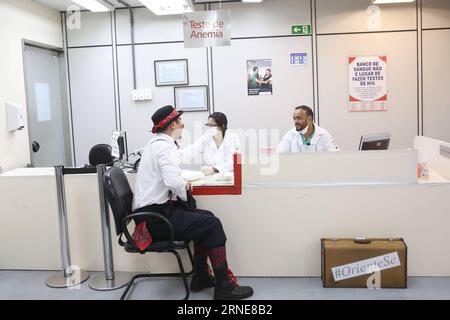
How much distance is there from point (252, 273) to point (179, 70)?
2.83m

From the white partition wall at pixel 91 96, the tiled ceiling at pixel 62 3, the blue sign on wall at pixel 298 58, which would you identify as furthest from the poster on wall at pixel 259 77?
the white partition wall at pixel 91 96

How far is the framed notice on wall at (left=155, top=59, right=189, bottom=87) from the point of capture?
5.38 m

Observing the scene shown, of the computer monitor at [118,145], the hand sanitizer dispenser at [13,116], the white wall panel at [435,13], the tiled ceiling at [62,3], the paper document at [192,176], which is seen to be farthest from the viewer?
the white wall panel at [435,13]

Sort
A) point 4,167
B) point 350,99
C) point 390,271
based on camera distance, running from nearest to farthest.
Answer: point 390,271
point 4,167
point 350,99

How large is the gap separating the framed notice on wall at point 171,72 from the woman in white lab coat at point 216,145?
108 cm

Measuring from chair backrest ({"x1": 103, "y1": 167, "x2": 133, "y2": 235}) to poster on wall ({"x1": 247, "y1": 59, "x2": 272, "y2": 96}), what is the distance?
259cm

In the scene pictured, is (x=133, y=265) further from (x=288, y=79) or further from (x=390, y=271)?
(x=288, y=79)

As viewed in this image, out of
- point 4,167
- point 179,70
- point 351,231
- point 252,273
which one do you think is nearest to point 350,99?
point 179,70

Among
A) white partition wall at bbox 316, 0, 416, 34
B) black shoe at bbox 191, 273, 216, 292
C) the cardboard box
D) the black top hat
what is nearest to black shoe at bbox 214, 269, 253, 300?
black shoe at bbox 191, 273, 216, 292

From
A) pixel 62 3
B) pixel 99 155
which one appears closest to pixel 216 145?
pixel 99 155

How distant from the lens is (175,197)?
312cm

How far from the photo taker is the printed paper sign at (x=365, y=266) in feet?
10.1

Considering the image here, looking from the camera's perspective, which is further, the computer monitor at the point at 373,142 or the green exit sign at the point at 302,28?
the green exit sign at the point at 302,28

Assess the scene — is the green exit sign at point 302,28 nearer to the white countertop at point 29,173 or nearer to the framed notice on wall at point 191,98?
the framed notice on wall at point 191,98
